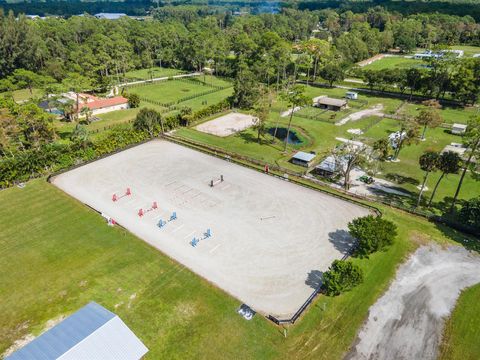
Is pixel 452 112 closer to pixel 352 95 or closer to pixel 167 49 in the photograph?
pixel 352 95

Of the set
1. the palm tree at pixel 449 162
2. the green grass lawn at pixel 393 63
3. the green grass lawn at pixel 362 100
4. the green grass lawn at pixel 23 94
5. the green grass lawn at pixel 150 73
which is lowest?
the green grass lawn at pixel 23 94

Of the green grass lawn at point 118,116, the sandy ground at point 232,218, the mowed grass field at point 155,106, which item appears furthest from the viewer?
the mowed grass field at point 155,106

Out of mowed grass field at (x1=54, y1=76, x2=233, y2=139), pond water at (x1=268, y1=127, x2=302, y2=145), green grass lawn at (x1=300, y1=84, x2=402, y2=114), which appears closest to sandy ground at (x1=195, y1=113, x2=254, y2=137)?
pond water at (x1=268, y1=127, x2=302, y2=145)

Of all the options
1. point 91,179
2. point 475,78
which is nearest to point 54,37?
point 91,179

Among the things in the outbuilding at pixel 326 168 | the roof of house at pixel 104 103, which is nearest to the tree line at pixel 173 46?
the roof of house at pixel 104 103

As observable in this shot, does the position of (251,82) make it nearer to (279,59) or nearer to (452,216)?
(279,59)

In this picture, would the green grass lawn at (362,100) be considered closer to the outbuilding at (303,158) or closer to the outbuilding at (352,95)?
the outbuilding at (352,95)

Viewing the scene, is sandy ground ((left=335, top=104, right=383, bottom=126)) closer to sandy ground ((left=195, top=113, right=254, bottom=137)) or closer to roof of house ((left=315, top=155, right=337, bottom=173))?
sandy ground ((left=195, top=113, right=254, bottom=137))
